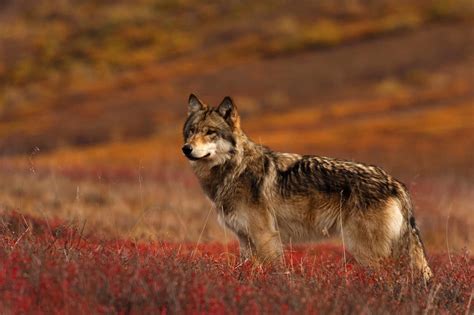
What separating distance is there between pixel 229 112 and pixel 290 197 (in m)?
1.10

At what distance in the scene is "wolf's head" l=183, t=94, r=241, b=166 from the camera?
8406 mm

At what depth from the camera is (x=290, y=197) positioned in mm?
8312

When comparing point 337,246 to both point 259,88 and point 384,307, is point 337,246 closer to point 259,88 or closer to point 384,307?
point 384,307

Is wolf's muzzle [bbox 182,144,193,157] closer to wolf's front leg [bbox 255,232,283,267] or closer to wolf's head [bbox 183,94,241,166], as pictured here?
wolf's head [bbox 183,94,241,166]

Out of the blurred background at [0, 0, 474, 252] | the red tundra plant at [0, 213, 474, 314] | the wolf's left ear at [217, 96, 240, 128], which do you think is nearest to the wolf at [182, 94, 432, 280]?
the wolf's left ear at [217, 96, 240, 128]

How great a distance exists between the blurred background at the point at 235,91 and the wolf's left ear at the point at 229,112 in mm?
3867

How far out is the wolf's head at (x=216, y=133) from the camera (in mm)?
8406

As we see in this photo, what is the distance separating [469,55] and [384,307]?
3931cm

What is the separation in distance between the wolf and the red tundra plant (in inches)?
48.5

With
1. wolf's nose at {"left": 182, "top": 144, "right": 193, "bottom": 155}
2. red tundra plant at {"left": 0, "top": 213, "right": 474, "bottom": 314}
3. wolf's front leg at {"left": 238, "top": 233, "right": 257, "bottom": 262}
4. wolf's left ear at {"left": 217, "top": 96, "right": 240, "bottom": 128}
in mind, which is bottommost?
wolf's front leg at {"left": 238, "top": 233, "right": 257, "bottom": 262}

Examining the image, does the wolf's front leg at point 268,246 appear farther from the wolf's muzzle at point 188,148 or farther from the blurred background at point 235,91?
the blurred background at point 235,91

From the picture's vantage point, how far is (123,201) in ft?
54.7

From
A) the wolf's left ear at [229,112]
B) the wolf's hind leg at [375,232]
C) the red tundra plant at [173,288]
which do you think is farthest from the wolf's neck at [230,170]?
the red tundra plant at [173,288]

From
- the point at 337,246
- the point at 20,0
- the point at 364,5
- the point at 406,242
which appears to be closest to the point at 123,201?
the point at 337,246
